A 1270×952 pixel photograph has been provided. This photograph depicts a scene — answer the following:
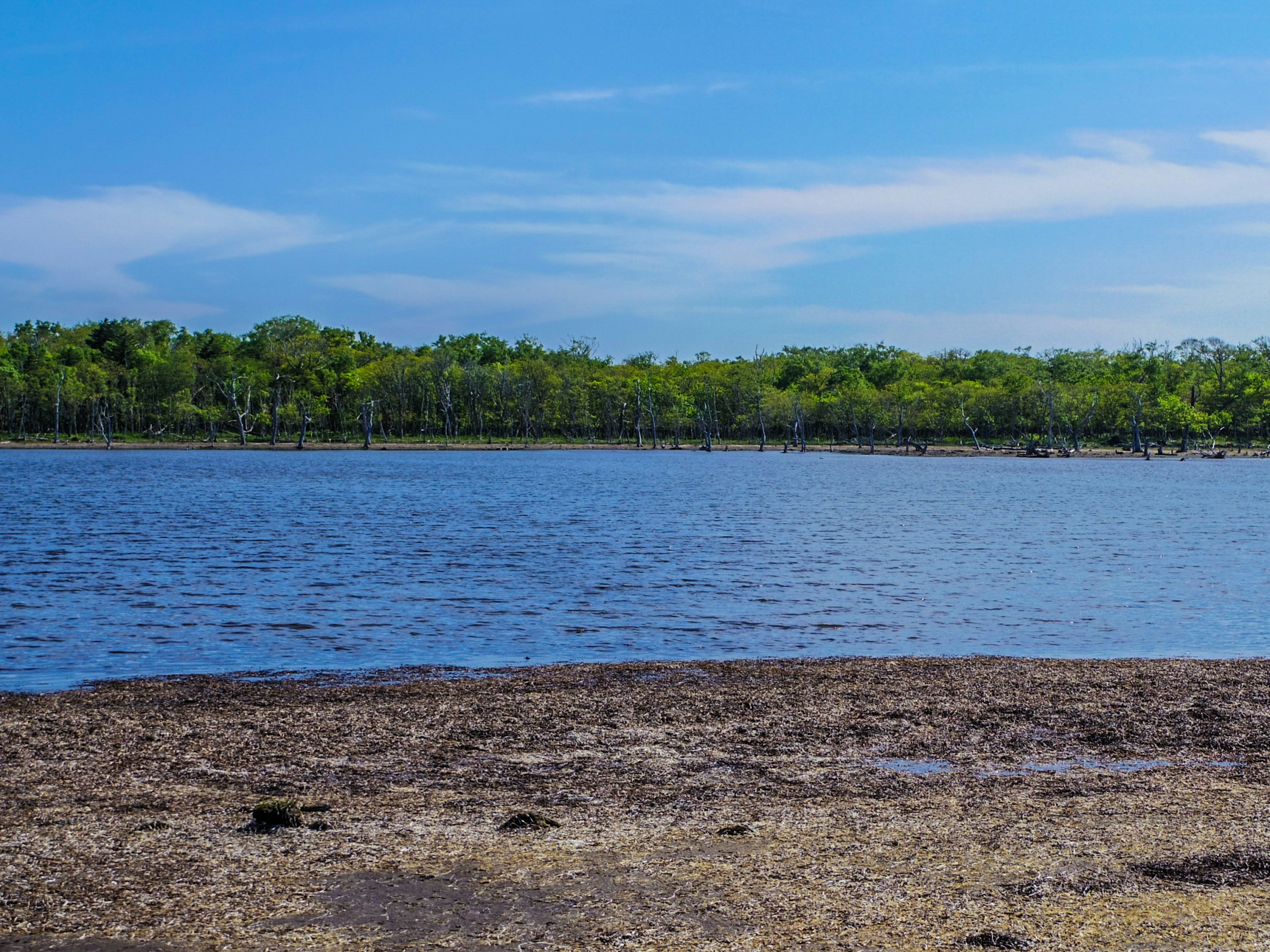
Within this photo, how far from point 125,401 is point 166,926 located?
196296mm

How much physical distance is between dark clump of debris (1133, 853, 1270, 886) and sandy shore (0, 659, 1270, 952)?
36mm

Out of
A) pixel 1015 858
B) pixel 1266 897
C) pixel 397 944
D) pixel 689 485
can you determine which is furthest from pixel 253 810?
pixel 689 485

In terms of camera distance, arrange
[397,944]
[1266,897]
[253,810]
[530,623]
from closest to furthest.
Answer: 1. [397,944]
2. [1266,897]
3. [253,810]
4. [530,623]

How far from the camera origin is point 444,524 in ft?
178

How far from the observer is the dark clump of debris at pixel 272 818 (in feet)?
32.8

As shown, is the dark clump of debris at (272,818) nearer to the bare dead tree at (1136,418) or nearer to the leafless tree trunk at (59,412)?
the leafless tree trunk at (59,412)

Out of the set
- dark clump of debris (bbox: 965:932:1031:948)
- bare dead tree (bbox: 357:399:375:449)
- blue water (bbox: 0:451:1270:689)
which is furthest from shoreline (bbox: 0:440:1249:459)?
dark clump of debris (bbox: 965:932:1031:948)

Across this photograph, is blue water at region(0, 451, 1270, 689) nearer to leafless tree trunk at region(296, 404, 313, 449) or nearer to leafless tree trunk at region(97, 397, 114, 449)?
leafless tree trunk at region(97, 397, 114, 449)

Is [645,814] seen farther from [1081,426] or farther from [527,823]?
[1081,426]

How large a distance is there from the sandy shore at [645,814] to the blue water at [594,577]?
4455mm

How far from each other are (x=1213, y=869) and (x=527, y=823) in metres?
5.62

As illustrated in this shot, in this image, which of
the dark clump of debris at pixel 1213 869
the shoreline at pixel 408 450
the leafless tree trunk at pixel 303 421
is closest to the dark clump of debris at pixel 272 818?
the dark clump of debris at pixel 1213 869

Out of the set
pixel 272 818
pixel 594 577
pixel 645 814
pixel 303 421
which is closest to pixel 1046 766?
pixel 645 814

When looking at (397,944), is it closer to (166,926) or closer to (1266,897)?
(166,926)
